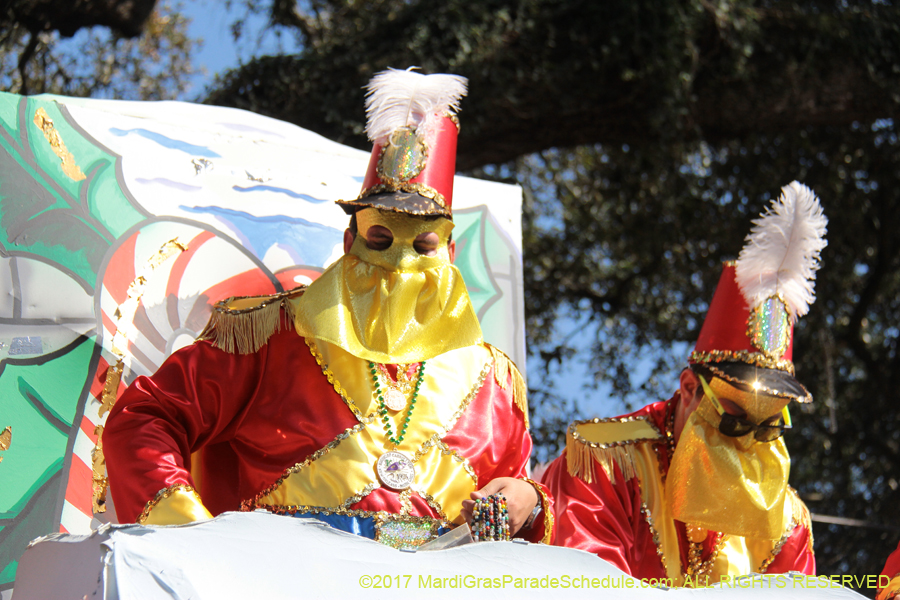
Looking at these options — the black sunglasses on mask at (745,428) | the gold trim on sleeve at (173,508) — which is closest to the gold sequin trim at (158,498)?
the gold trim on sleeve at (173,508)

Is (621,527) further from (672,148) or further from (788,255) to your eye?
(672,148)

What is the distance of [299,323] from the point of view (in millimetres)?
2719

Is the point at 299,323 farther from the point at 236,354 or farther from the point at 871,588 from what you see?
the point at 871,588

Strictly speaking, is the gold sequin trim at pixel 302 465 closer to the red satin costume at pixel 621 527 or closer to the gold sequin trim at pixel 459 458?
the gold sequin trim at pixel 459 458

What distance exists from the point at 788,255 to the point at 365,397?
165cm

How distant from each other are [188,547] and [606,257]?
567 centimetres

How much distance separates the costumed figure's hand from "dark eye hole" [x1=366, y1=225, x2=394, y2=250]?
718mm

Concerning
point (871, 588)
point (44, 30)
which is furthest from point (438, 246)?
point (44, 30)

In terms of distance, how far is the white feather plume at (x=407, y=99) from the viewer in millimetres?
2951

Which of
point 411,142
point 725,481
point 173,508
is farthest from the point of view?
point 725,481

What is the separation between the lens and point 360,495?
8.48 feet

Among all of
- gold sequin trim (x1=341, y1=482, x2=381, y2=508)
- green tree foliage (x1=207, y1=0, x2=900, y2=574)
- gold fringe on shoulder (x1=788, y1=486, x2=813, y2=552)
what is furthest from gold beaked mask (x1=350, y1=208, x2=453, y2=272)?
green tree foliage (x1=207, y1=0, x2=900, y2=574)

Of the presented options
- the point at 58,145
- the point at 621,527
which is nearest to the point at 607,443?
the point at 621,527

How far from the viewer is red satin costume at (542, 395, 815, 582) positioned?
311 cm
